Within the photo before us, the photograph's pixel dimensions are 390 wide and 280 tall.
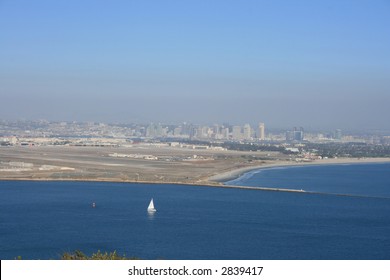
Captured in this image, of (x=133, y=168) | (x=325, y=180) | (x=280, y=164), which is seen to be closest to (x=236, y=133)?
(x=280, y=164)

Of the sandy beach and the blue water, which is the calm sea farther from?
the sandy beach

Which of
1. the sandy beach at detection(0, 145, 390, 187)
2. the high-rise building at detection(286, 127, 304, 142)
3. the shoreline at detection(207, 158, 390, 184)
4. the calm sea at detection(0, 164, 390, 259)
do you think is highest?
the high-rise building at detection(286, 127, 304, 142)

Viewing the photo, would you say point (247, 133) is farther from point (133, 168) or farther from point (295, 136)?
Result: point (133, 168)

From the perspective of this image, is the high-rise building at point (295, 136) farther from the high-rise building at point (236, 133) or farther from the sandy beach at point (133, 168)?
the sandy beach at point (133, 168)

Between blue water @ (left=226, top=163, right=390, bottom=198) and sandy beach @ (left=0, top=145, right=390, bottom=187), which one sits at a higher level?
sandy beach @ (left=0, top=145, right=390, bottom=187)

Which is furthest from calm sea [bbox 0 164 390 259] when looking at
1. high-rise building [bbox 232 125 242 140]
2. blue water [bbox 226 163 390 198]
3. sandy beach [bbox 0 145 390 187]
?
high-rise building [bbox 232 125 242 140]

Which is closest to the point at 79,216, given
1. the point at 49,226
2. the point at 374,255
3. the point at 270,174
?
the point at 49,226
